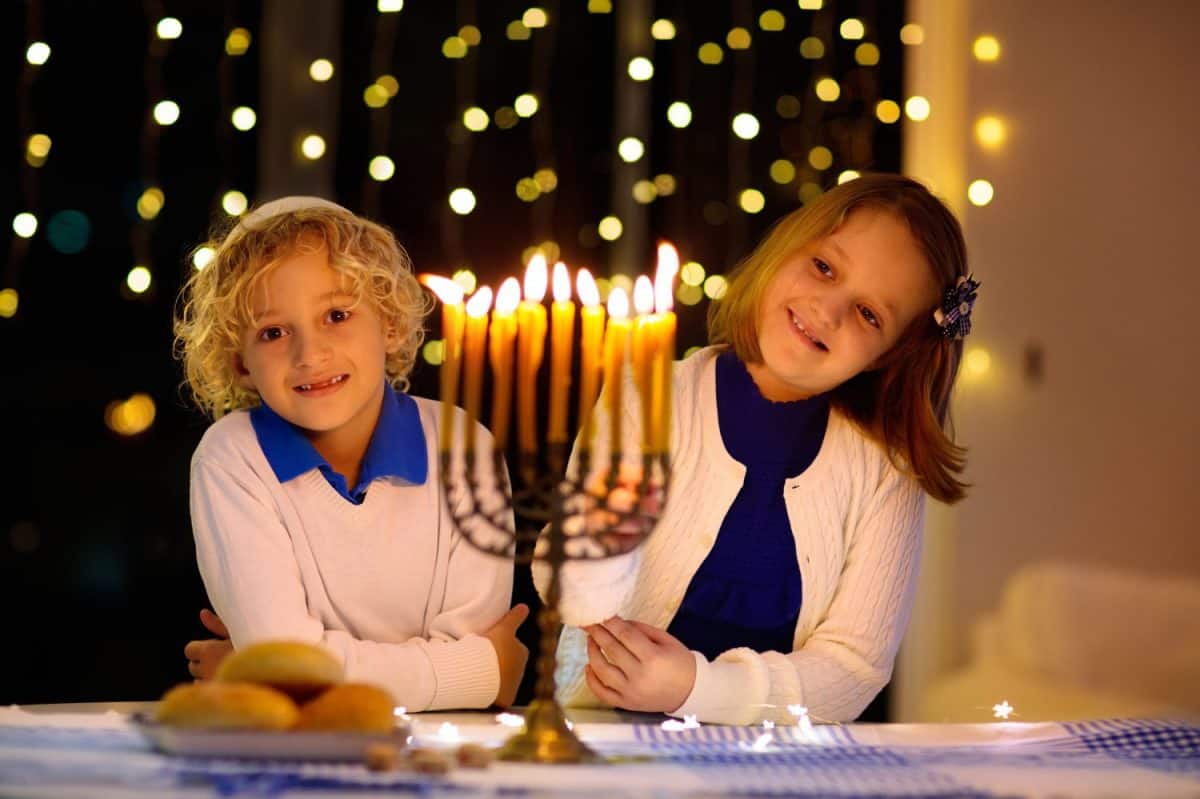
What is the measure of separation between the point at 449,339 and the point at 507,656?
1.74 ft

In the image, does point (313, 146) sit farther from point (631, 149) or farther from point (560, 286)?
point (560, 286)

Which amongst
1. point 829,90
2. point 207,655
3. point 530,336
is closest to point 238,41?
point 829,90

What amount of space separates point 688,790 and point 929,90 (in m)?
1.88

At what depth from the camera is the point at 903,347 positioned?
5.85ft

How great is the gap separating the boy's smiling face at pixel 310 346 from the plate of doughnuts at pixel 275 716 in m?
0.53

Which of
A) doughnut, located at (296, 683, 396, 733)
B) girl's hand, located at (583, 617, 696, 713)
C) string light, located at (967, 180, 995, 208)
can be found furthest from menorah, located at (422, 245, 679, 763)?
string light, located at (967, 180, 995, 208)

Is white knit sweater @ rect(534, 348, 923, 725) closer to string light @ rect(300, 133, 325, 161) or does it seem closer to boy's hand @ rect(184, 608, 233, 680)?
boy's hand @ rect(184, 608, 233, 680)

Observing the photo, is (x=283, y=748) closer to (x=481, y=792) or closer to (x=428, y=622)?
(x=481, y=792)

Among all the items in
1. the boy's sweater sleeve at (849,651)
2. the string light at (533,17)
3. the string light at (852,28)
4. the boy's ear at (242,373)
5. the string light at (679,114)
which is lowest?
the boy's sweater sleeve at (849,651)

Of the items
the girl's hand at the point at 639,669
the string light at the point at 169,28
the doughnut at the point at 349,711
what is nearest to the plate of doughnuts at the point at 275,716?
the doughnut at the point at 349,711

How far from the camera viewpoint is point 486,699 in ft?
5.10

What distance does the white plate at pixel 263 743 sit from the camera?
3.39 feet

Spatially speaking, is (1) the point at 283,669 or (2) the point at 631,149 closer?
(1) the point at 283,669

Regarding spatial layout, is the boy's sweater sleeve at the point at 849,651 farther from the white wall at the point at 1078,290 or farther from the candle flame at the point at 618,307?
the white wall at the point at 1078,290
